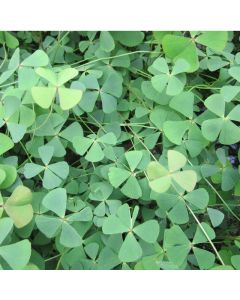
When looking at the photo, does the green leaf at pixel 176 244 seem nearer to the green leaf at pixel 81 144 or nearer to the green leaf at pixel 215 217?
the green leaf at pixel 215 217

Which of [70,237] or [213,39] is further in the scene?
[213,39]

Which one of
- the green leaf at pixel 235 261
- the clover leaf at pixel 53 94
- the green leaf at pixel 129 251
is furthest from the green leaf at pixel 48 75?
the green leaf at pixel 235 261

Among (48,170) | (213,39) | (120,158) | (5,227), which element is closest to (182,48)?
(213,39)

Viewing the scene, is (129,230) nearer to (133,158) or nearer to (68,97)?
(133,158)

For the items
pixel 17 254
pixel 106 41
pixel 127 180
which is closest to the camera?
pixel 17 254

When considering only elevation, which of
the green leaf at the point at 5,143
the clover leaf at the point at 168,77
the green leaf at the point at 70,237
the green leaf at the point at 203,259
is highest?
the clover leaf at the point at 168,77

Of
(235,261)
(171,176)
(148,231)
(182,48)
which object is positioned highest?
(182,48)

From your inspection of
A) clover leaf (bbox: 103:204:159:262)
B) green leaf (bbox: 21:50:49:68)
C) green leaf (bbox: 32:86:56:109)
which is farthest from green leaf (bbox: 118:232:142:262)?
green leaf (bbox: 21:50:49:68)

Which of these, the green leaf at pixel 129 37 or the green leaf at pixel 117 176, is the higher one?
the green leaf at pixel 129 37

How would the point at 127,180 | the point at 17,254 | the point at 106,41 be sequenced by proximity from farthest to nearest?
the point at 106,41 < the point at 127,180 < the point at 17,254

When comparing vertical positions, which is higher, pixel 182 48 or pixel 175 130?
pixel 182 48
